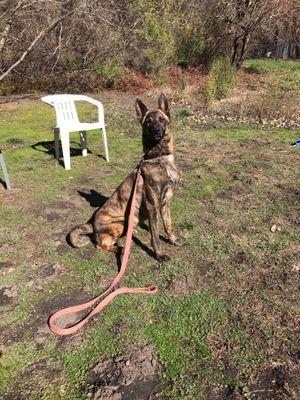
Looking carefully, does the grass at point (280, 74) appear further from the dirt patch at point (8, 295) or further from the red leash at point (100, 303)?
the dirt patch at point (8, 295)

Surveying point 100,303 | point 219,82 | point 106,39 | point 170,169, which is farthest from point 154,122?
point 106,39

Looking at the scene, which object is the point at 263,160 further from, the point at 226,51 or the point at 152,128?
the point at 226,51

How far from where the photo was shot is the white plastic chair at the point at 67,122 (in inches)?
271

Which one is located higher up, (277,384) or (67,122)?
(67,122)

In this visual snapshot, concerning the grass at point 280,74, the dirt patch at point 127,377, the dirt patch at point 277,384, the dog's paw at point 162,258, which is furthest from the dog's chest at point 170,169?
the grass at point 280,74

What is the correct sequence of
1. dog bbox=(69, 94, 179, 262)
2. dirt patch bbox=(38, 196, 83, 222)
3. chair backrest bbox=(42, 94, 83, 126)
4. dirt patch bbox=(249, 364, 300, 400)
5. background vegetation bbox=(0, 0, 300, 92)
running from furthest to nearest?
background vegetation bbox=(0, 0, 300, 92) → chair backrest bbox=(42, 94, 83, 126) → dirt patch bbox=(38, 196, 83, 222) → dog bbox=(69, 94, 179, 262) → dirt patch bbox=(249, 364, 300, 400)

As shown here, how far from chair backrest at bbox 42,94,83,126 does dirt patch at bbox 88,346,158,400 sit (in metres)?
5.25

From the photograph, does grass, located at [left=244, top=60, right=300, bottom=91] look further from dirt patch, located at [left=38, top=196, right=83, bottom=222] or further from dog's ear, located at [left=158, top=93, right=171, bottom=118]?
dog's ear, located at [left=158, top=93, right=171, bottom=118]

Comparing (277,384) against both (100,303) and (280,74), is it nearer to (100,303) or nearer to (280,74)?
(100,303)

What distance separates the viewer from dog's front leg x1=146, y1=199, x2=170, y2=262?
3836mm

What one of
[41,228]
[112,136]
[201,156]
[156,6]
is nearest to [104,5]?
[156,6]

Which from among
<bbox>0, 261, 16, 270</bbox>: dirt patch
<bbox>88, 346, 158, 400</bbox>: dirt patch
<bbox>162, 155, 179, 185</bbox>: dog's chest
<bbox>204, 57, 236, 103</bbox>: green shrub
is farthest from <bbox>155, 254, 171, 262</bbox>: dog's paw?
<bbox>204, 57, 236, 103</bbox>: green shrub

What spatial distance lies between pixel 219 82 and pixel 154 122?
29.8 feet

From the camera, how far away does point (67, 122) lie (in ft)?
23.2
